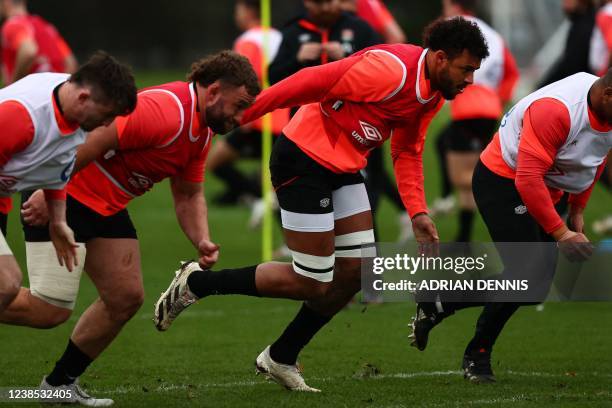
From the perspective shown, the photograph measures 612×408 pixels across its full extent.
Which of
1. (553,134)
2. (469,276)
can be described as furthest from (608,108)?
(469,276)

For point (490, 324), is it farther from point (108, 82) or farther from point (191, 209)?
point (108, 82)

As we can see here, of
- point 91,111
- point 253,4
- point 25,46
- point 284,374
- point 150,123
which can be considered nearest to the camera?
point 91,111

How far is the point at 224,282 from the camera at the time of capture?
6.72 m

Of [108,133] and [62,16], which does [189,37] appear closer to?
[62,16]

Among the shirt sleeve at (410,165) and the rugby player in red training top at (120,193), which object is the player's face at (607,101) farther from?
the rugby player in red training top at (120,193)

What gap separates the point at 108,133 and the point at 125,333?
10.0ft

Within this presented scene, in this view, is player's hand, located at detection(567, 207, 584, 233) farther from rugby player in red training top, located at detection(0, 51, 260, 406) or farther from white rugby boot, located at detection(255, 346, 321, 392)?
rugby player in red training top, located at detection(0, 51, 260, 406)

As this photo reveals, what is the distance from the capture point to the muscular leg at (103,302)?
6.18m

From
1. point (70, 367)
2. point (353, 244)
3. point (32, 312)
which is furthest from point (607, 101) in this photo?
point (32, 312)

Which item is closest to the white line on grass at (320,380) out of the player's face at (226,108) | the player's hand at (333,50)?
the player's face at (226,108)

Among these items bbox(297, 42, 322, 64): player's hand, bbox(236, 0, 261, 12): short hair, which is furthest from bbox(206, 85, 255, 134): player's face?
bbox(236, 0, 261, 12): short hair

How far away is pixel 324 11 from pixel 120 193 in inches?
144

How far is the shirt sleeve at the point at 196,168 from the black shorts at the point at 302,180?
0.45 m

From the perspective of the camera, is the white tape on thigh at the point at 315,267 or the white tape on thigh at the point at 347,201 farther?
the white tape on thigh at the point at 347,201
